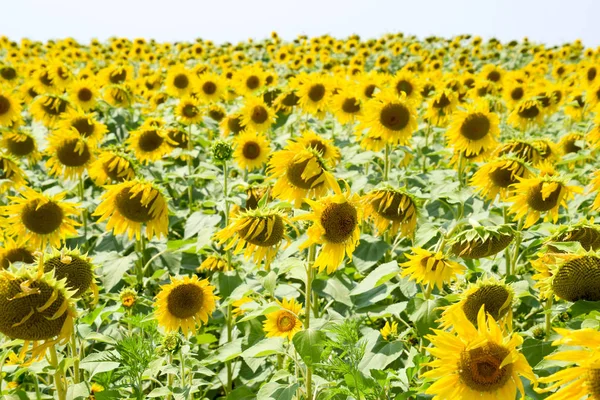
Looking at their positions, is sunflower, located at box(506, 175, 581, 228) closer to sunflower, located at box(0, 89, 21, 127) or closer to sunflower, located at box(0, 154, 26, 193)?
sunflower, located at box(0, 154, 26, 193)

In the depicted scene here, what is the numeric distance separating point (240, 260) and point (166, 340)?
1058 mm

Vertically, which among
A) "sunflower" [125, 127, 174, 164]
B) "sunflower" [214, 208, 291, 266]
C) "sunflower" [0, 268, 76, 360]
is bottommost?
"sunflower" [0, 268, 76, 360]

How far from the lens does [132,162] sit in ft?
12.1

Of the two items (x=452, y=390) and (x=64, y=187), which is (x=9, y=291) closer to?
(x=452, y=390)

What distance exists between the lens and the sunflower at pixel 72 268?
209 centimetres

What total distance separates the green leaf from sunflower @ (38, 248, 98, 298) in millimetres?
839

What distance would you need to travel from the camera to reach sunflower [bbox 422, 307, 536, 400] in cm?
162

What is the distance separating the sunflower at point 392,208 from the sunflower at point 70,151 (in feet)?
7.72

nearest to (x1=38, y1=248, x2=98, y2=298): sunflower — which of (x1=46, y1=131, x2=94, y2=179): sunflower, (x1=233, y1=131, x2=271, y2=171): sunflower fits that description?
(x1=46, y1=131, x2=94, y2=179): sunflower

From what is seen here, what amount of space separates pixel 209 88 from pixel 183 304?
4698 mm

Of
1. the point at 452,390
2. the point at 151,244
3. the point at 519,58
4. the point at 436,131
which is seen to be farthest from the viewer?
the point at 519,58

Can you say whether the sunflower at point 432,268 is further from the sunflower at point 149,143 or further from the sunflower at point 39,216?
the sunflower at point 149,143

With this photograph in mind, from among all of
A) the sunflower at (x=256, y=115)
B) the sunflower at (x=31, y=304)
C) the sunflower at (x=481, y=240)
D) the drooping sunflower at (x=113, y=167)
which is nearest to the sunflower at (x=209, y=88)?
the sunflower at (x=256, y=115)

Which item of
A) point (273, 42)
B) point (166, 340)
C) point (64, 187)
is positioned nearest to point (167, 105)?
point (64, 187)
